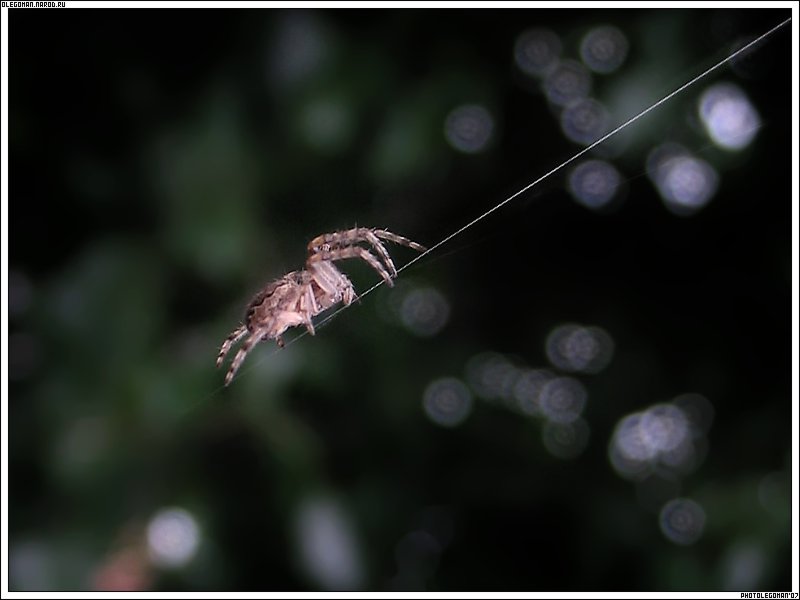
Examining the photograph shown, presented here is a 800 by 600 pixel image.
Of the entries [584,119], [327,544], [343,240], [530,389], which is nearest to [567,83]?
[584,119]

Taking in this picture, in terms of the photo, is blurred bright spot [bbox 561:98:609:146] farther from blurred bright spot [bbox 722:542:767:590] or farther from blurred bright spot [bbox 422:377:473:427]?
A: blurred bright spot [bbox 722:542:767:590]

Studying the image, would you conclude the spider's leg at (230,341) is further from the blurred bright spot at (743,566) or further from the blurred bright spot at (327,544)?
the blurred bright spot at (743,566)

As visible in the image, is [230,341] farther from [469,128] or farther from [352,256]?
[469,128]

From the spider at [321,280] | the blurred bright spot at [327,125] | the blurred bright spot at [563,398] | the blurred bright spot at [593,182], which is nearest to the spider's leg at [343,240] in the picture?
the spider at [321,280]

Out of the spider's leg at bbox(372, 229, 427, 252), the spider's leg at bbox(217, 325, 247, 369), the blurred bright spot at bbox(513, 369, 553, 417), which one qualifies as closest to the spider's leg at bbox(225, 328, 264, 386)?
the spider's leg at bbox(217, 325, 247, 369)

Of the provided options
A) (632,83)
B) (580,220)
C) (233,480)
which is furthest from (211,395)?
(632,83)
